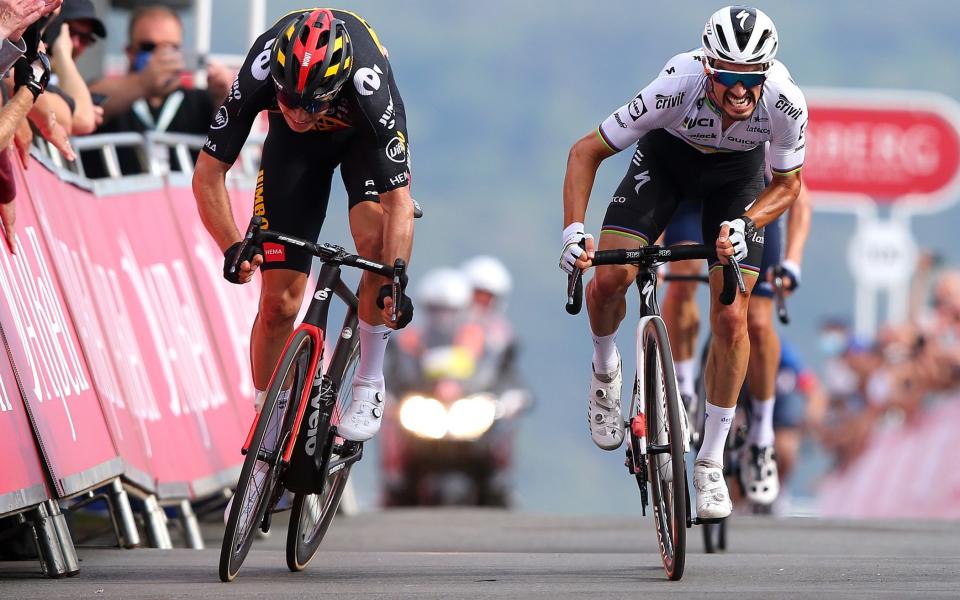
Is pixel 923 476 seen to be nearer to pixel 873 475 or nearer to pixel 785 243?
pixel 873 475

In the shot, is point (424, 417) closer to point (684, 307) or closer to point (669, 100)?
point (684, 307)

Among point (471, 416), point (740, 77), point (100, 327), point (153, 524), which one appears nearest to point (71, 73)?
point (100, 327)

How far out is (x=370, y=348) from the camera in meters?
7.80

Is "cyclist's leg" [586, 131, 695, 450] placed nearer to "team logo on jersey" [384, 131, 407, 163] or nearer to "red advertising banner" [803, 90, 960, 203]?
"team logo on jersey" [384, 131, 407, 163]

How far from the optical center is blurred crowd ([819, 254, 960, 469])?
1830 centimetres

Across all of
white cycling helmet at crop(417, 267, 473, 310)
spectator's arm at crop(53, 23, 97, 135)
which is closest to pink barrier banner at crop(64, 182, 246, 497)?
A: spectator's arm at crop(53, 23, 97, 135)

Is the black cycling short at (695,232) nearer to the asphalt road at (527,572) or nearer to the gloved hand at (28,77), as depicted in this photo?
the asphalt road at (527,572)

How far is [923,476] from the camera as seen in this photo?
664 inches

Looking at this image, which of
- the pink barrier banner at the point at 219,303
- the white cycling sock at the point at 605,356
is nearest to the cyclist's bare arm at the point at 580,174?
the white cycling sock at the point at 605,356

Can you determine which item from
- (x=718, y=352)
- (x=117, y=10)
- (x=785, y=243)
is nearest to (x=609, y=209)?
(x=718, y=352)

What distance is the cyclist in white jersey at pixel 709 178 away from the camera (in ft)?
25.2

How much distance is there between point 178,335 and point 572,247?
12.7ft

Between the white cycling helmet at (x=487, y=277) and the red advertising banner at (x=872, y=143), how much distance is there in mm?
17217

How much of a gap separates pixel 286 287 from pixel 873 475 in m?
13.2
